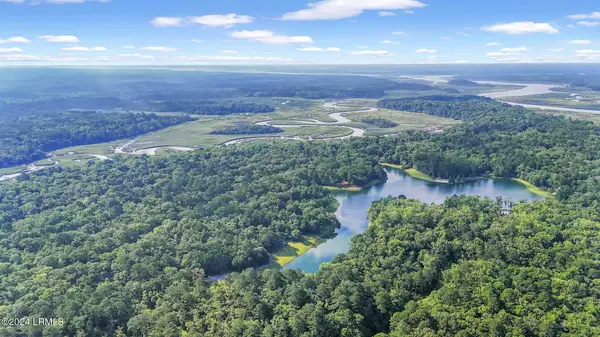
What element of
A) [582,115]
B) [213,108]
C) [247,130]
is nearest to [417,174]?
[247,130]

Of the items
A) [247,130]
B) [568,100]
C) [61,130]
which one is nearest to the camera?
[61,130]

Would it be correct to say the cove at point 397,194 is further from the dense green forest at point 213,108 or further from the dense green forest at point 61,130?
the dense green forest at point 213,108

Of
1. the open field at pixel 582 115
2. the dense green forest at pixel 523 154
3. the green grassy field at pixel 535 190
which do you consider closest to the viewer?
the dense green forest at pixel 523 154

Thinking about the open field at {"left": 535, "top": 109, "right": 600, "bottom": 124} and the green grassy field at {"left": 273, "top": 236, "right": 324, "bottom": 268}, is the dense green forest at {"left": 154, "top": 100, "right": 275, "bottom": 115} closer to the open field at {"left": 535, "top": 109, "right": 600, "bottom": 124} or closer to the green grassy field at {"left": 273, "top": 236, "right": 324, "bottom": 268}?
the open field at {"left": 535, "top": 109, "right": 600, "bottom": 124}

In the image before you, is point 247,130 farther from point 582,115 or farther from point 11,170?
point 582,115

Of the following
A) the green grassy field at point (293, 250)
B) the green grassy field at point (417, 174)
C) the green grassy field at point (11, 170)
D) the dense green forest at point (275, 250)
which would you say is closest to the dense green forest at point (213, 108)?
the green grassy field at point (11, 170)

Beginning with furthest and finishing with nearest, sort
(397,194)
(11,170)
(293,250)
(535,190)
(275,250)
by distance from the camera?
(11,170)
(397,194)
(535,190)
(293,250)
(275,250)
